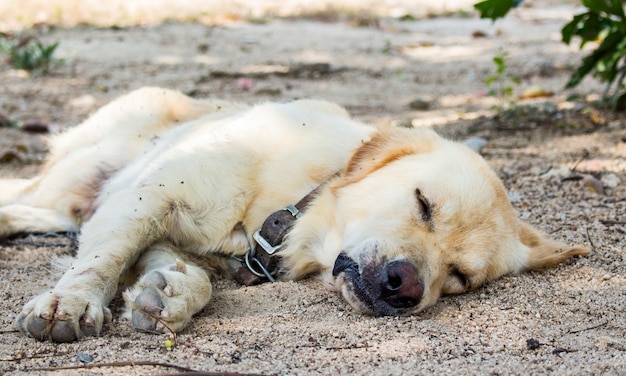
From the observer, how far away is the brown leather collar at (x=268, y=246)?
354cm

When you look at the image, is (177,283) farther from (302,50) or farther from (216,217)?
(302,50)

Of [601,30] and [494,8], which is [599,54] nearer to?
[601,30]

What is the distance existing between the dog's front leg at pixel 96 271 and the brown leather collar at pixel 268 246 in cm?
42

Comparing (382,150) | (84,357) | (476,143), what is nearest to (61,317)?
(84,357)

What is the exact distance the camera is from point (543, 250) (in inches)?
140

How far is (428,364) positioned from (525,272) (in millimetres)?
1178

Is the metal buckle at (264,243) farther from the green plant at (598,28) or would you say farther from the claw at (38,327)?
the green plant at (598,28)

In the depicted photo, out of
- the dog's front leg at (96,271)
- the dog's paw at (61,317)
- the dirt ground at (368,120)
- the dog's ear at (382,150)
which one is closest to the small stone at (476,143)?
the dirt ground at (368,120)

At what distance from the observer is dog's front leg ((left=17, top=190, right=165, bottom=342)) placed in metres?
A: 2.73

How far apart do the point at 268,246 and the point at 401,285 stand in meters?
0.76

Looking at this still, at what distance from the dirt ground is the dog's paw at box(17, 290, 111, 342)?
0.20 feet

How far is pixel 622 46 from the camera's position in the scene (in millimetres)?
5340

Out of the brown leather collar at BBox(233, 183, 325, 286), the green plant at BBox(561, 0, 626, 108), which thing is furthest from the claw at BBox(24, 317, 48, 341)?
the green plant at BBox(561, 0, 626, 108)

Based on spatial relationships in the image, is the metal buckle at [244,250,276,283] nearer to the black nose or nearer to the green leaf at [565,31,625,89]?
the black nose
